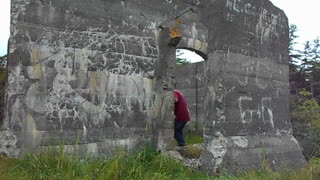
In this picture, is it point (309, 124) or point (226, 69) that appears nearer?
point (226, 69)

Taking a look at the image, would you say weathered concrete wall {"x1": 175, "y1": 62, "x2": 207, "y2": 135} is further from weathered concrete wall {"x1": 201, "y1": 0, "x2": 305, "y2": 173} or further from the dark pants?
weathered concrete wall {"x1": 201, "y1": 0, "x2": 305, "y2": 173}

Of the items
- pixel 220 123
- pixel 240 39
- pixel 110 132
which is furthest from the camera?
pixel 110 132

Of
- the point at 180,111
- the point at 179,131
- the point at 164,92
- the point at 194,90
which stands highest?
the point at 194,90

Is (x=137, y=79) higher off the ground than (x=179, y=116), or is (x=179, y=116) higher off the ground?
(x=137, y=79)

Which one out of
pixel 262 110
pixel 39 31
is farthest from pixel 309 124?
pixel 39 31

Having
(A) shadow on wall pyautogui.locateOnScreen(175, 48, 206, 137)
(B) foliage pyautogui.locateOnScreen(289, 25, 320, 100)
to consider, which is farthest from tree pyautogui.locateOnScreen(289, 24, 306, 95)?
(A) shadow on wall pyautogui.locateOnScreen(175, 48, 206, 137)

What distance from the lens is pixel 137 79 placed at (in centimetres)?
722

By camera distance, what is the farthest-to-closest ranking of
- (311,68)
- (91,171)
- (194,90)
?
1. (311,68)
2. (194,90)
3. (91,171)

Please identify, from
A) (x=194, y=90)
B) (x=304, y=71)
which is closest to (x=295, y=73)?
(x=304, y=71)

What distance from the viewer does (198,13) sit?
844 centimetres

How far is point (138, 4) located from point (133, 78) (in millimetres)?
1723

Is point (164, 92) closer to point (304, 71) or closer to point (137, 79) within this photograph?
point (137, 79)

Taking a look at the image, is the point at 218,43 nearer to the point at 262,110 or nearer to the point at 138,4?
the point at 262,110

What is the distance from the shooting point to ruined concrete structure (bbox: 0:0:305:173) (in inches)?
225
